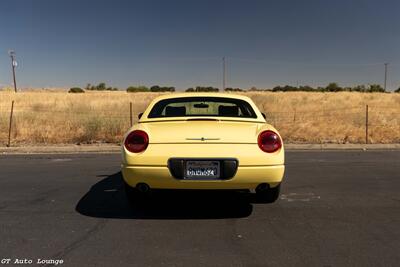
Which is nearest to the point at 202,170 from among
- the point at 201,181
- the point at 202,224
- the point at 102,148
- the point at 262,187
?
the point at 201,181

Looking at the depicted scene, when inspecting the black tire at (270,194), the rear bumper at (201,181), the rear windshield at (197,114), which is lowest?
the black tire at (270,194)

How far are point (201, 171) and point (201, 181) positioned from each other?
109mm

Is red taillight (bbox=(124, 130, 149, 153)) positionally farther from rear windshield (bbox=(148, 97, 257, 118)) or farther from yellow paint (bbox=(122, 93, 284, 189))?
rear windshield (bbox=(148, 97, 257, 118))

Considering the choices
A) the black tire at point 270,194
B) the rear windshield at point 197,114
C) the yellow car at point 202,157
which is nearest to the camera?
the yellow car at point 202,157

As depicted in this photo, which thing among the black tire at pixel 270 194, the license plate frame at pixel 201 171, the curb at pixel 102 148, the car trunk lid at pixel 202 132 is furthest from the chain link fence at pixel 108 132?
the license plate frame at pixel 201 171

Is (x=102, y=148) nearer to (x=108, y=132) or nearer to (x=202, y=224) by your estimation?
(x=108, y=132)

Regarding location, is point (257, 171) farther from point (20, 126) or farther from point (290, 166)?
point (20, 126)

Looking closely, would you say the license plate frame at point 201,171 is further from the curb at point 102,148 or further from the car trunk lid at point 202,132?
the curb at point 102,148

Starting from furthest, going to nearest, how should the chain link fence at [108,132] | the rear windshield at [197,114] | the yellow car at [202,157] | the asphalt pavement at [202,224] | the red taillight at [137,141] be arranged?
the chain link fence at [108,132] < the rear windshield at [197,114] < the red taillight at [137,141] < the yellow car at [202,157] < the asphalt pavement at [202,224]

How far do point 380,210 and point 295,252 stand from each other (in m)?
2.09

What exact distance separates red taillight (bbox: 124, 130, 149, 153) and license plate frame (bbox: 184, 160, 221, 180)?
540 millimetres

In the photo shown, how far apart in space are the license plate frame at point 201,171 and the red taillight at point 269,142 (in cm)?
58

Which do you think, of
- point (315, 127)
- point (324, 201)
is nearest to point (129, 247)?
point (324, 201)

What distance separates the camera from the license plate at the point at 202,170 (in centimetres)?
480
